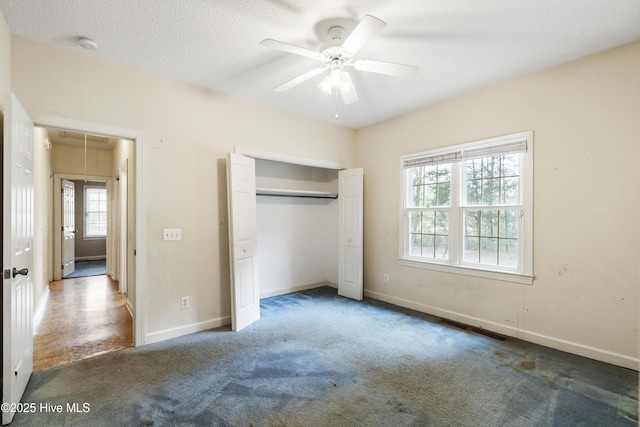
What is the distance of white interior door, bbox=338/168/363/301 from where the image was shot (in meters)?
4.66

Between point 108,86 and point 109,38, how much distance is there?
20.1 inches

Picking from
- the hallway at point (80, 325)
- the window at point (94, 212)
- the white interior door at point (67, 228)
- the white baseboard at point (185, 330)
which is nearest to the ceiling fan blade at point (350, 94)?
the white baseboard at point (185, 330)

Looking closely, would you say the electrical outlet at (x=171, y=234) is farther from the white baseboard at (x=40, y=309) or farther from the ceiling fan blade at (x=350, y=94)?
the ceiling fan blade at (x=350, y=94)

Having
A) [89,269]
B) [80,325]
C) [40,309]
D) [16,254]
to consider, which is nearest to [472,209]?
[16,254]

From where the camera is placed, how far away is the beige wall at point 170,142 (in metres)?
2.64

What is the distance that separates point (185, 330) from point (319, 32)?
3.16 metres

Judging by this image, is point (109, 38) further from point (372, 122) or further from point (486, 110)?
point (486, 110)

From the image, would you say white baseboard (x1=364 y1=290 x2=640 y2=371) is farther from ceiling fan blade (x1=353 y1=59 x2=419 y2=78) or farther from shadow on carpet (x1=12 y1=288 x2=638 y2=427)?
ceiling fan blade (x1=353 y1=59 x2=419 y2=78)

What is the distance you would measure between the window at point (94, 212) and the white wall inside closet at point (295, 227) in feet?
22.2

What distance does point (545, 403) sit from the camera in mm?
2105

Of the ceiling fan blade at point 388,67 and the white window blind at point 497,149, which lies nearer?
the ceiling fan blade at point 388,67

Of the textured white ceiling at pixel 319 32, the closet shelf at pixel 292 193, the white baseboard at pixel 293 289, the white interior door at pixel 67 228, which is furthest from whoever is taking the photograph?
the white interior door at pixel 67 228

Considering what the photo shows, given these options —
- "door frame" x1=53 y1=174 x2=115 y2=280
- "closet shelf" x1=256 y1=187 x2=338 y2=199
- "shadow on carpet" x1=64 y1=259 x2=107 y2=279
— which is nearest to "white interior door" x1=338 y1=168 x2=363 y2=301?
"closet shelf" x1=256 y1=187 x2=338 y2=199

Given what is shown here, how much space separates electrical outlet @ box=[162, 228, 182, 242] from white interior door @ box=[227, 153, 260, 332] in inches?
20.6
